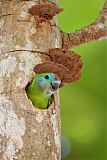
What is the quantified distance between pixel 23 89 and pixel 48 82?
0.09m

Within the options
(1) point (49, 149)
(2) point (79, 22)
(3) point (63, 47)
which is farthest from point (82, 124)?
(1) point (49, 149)

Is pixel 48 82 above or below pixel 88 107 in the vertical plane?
above

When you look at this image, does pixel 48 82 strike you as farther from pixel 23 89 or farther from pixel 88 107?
pixel 88 107

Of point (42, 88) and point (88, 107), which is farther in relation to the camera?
point (88, 107)

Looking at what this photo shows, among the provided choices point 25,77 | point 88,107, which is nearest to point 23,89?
point 25,77

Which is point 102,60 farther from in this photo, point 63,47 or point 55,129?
point 55,129

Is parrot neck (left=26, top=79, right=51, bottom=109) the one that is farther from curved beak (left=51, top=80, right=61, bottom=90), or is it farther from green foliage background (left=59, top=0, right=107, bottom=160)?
green foliage background (left=59, top=0, right=107, bottom=160)

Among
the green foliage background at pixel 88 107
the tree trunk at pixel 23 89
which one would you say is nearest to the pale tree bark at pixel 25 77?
the tree trunk at pixel 23 89

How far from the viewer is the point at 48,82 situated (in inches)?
50.7

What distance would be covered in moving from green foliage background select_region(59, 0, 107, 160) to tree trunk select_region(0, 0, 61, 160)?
157 cm

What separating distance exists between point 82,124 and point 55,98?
1919 millimetres

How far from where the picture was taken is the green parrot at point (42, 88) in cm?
129

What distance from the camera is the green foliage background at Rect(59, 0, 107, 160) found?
124 inches

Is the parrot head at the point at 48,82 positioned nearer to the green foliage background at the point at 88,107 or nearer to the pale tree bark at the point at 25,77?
the pale tree bark at the point at 25,77
